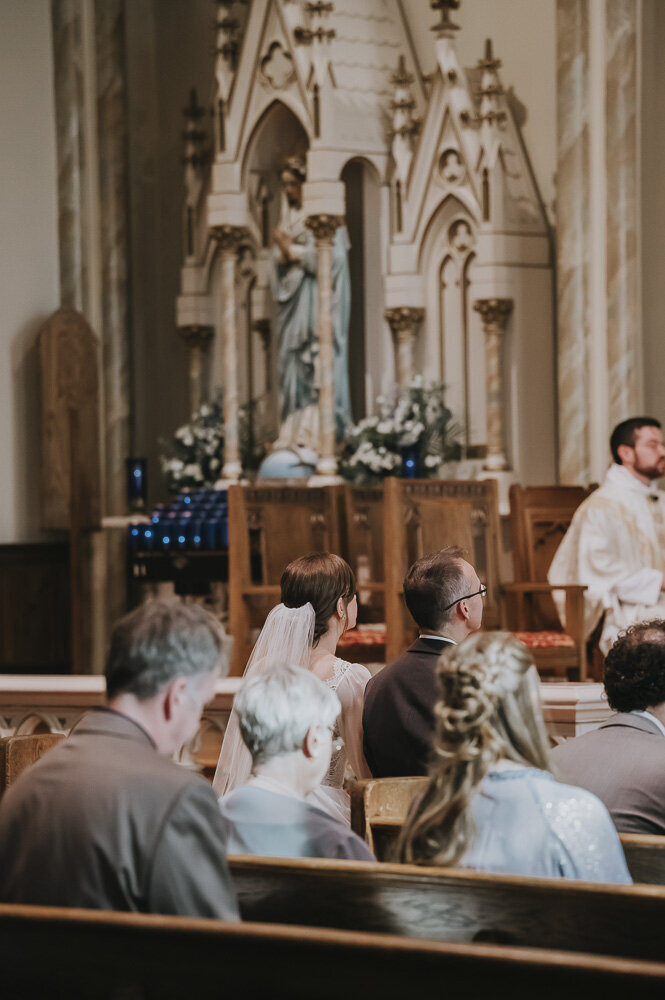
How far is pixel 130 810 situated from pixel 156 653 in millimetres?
248

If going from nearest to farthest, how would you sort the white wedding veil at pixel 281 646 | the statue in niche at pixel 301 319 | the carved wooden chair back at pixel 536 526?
the white wedding veil at pixel 281 646
the carved wooden chair back at pixel 536 526
the statue in niche at pixel 301 319

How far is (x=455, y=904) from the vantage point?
196 cm

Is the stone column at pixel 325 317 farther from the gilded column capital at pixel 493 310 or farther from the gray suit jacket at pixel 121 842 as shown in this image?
the gray suit jacket at pixel 121 842

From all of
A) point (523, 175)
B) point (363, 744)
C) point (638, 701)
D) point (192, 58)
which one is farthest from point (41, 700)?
point (192, 58)

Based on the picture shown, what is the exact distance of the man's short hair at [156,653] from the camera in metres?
2.11

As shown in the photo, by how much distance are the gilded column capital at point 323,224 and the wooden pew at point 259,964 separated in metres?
7.74

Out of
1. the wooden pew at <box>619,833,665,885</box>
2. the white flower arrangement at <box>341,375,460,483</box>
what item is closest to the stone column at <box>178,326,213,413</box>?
the white flower arrangement at <box>341,375,460,483</box>

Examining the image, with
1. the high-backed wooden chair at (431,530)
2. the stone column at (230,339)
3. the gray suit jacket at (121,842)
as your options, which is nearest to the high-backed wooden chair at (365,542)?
the high-backed wooden chair at (431,530)

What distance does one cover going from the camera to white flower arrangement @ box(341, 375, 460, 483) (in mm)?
8766

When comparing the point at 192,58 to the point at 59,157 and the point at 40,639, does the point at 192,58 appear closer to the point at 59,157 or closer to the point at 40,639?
the point at 59,157

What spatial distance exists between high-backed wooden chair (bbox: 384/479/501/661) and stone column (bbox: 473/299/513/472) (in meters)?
1.80

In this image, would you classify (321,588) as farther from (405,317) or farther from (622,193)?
(405,317)

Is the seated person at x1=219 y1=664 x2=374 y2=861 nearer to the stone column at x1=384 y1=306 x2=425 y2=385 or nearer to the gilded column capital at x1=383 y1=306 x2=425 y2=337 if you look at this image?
the stone column at x1=384 y1=306 x2=425 y2=385

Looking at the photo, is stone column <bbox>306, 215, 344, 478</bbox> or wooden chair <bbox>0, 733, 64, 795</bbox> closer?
wooden chair <bbox>0, 733, 64, 795</bbox>
